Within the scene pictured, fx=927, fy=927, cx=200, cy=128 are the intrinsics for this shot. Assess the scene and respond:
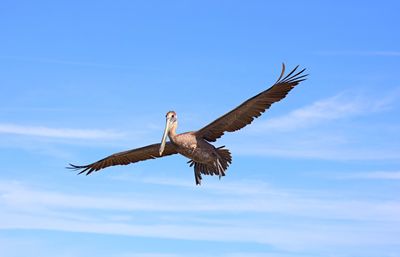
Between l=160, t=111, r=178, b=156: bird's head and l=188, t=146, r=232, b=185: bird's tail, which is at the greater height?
l=160, t=111, r=178, b=156: bird's head

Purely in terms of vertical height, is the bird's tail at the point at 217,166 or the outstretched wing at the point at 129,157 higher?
the outstretched wing at the point at 129,157

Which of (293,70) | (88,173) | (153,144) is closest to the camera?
(293,70)

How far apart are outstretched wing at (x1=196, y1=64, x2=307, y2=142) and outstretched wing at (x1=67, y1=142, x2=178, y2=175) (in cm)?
97

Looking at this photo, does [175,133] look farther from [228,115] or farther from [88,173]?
[88,173]

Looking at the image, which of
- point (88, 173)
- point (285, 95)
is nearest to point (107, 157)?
point (88, 173)

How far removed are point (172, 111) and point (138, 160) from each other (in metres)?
2.50

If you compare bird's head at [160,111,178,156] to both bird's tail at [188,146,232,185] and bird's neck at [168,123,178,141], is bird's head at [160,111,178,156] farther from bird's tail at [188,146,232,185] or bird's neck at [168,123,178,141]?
bird's tail at [188,146,232,185]

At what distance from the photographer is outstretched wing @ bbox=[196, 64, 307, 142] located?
57.8 ft

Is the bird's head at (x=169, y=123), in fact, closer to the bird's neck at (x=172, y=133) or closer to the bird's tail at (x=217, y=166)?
the bird's neck at (x=172, y=133)

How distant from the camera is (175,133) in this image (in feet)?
57.9

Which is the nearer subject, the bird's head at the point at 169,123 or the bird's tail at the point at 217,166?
the bird's head at the point at 169,123

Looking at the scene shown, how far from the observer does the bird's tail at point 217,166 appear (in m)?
17.8

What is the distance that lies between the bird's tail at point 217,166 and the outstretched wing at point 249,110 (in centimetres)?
39

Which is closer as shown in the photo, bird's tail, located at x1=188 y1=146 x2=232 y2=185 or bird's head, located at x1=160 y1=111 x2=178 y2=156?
bird's head, located at x1=160 y1=111 x2=178 y2=156
